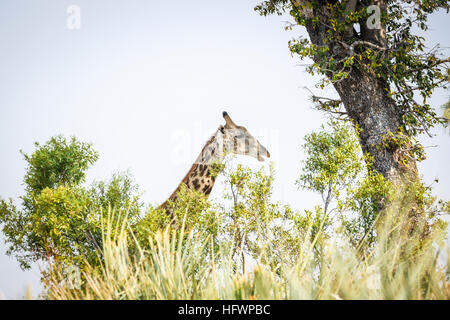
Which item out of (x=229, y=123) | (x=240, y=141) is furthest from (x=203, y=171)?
(x=229, y=123)

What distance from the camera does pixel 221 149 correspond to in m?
6.22

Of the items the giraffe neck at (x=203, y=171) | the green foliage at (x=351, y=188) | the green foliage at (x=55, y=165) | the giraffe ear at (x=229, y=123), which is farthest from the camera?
the giraffe ear at (x=229, y=123)

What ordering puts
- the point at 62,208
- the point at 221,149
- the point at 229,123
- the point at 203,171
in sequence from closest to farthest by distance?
1. the point at 62,208
2. the point at 221,149
3. the point at 203,171
4. the point at 229,123

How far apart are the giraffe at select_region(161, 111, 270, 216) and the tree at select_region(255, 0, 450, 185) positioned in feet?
6.62

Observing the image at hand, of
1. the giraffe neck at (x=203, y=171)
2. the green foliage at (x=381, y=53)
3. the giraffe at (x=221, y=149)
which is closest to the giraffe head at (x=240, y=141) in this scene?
the giraffe at (x=221, y=149)

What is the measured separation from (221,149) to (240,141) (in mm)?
612

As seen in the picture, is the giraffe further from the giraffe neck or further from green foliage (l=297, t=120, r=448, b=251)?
green foliage (l=297, t=120, r=448, b=251)

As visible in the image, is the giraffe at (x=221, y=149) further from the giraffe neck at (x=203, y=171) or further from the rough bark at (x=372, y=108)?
the rough bark at (x=372, y=108)

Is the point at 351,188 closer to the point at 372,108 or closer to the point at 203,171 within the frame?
the point at 372,108

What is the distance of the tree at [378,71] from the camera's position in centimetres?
468

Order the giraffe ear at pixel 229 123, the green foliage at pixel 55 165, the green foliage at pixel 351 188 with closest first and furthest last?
the green foliage at pixel 351 188
the green foliage at pixel 55 165
the giraffe ear at pixel 229 123

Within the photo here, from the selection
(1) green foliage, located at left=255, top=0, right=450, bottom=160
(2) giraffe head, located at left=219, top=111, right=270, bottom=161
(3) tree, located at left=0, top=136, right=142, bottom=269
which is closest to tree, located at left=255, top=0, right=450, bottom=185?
(1) green foliage, located at left=255, top=0, right=450, bottom=160

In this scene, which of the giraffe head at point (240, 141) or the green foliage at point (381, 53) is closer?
the green foliage at point (381, 53)
